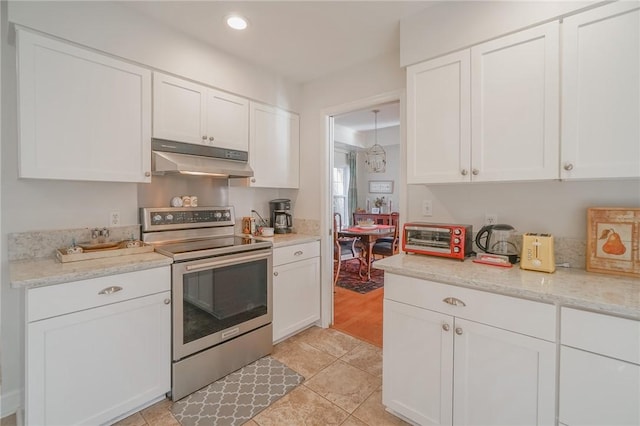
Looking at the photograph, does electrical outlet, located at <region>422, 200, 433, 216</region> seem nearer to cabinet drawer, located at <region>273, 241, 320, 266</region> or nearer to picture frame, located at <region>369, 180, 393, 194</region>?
cabinet drawer, located at <region>273, 241, 320, 266</region>

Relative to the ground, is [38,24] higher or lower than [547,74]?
higher

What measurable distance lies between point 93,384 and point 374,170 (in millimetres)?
4670

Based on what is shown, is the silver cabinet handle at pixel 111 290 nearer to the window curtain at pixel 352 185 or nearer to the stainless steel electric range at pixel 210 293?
the stainless steel electric range at pixel 210 293

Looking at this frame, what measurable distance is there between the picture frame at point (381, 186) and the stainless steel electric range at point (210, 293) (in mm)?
4715

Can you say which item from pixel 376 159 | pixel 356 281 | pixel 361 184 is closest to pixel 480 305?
pixel 356 281

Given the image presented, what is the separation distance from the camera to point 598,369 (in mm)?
1116

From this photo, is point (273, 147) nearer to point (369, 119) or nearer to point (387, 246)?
point (387, 246)

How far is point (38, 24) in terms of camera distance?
162 cm

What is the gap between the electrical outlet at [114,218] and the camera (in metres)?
2.07

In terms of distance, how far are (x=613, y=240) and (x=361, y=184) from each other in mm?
5672

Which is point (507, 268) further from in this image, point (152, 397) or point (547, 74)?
point (152, 397)

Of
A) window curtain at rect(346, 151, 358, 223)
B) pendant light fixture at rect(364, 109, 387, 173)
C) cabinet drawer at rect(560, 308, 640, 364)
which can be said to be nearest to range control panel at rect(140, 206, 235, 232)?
cabinet drawer at rect(560, 308, 640, 364)

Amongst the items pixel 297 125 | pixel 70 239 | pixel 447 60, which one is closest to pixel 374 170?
pixel 297 125

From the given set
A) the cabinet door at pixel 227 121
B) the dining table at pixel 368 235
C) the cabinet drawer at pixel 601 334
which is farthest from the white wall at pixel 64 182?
the dining table at pixel 368 235
